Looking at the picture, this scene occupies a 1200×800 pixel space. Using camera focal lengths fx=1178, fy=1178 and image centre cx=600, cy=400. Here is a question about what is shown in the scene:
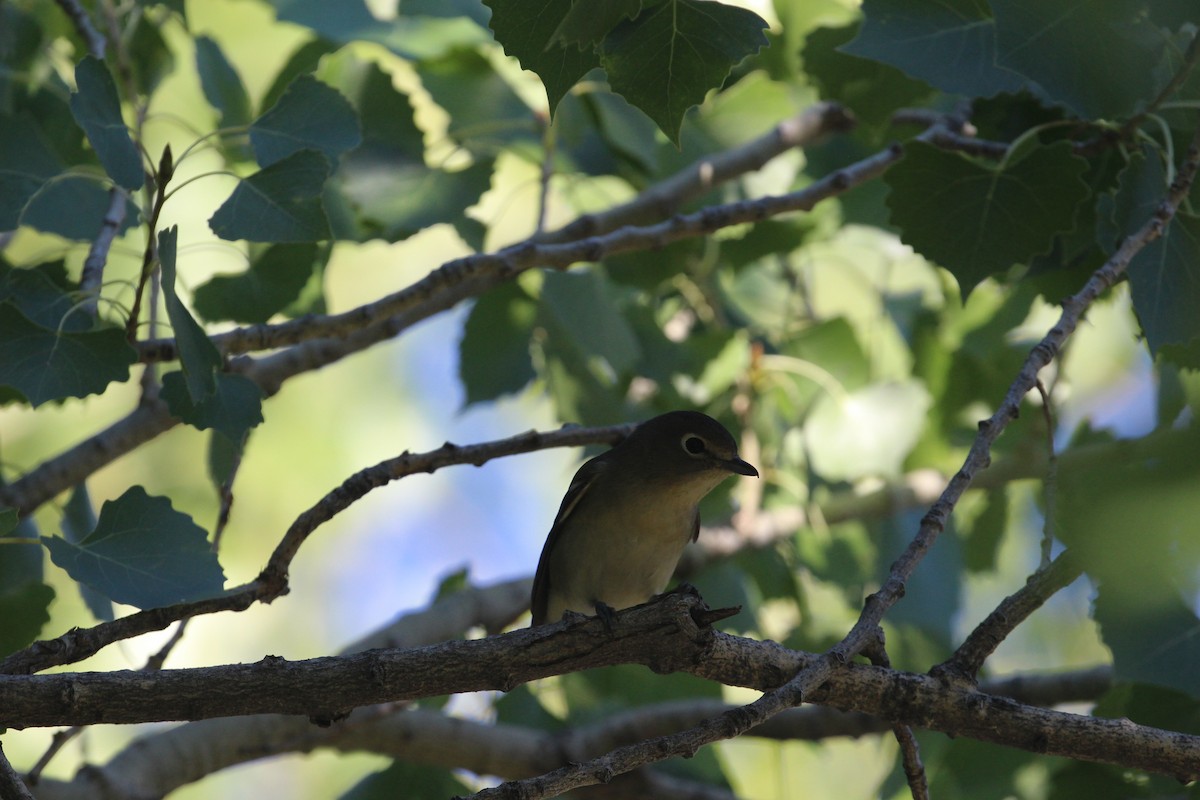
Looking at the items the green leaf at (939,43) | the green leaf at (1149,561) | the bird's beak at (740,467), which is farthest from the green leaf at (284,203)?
the green leaf at (1149,561)

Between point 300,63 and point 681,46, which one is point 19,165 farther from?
point 681,46

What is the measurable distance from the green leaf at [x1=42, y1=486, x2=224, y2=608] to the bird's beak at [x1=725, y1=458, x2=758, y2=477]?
214cm

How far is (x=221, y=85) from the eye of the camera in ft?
16.3

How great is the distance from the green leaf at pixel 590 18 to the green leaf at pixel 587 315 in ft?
7.64

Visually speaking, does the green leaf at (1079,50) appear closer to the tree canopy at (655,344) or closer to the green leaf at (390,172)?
the tree canopy at (655,344)

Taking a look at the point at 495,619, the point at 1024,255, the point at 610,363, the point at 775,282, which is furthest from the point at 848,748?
the point at 1024,255

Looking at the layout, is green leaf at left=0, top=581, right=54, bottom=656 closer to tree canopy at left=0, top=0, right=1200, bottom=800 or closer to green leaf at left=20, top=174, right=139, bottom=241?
tree canopy at left=0, top=0, right=1200, bottom=800

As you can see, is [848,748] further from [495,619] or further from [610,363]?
[610,363]

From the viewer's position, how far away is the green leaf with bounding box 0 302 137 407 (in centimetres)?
329

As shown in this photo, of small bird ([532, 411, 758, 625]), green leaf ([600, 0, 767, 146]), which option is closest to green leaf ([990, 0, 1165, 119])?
green leaf ([600, 0, 767, 146])

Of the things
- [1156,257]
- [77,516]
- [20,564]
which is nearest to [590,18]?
[1156,257]

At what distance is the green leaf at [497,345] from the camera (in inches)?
227

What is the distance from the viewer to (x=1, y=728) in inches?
101

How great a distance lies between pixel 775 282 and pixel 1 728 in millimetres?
5435
